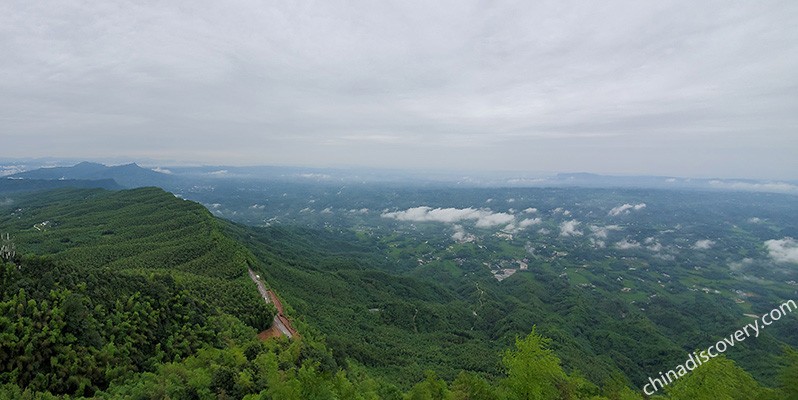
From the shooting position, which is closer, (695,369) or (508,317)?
(695,369)

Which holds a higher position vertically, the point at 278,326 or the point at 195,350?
the point at 195,350

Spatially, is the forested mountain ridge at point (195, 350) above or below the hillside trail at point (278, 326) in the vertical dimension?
above

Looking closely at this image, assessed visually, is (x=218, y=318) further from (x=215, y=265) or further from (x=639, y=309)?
(x=639, y=309)

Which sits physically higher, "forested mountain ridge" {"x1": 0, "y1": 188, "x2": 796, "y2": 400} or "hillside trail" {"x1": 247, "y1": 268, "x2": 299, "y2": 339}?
"forested mountain ridge" {"x1": 0, "y1": 188, "x2": 796, "y2": 400}

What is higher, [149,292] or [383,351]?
[149,292]

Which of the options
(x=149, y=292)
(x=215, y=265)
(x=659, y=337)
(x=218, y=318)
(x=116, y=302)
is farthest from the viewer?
(x=659, y=337)

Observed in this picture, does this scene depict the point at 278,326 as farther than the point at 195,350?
Yes

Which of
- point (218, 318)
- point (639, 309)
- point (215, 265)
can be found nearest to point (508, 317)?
point (639, 309)

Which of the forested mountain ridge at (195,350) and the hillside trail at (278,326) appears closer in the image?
the forested mountain ridge at (195,350)

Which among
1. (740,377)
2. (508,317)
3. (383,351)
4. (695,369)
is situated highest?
(695,369)

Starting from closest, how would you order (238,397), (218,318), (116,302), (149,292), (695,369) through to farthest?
(695,369) → (238,397) → (116,302) → (149,292) → (218,318)

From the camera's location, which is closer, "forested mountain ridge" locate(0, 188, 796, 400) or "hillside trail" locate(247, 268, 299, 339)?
"forested mountain ridge" locate(0, 188, 796, 400)
